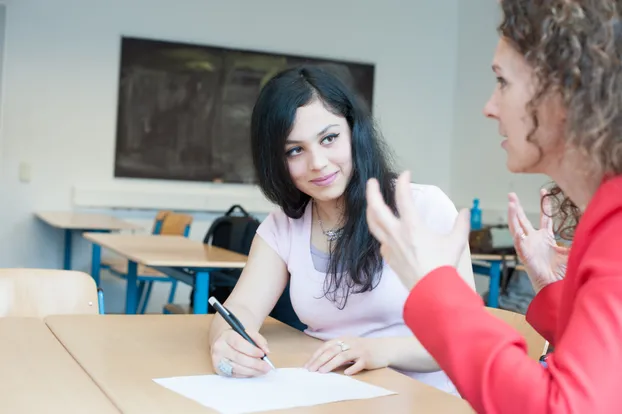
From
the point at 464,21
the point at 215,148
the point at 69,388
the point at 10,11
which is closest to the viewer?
the point at 69,388

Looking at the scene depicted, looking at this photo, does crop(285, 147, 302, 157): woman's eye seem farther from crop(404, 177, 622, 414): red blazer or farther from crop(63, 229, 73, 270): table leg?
crop(63, 229, 73, 270): table leg

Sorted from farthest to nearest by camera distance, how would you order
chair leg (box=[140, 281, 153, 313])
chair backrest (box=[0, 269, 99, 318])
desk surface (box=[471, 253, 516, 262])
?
chair leg (box=[140, 281, 153, 313]) → desk surface (box=[471, 253, 516, 262]) → chair backrest (box=[0, 269, 99, 318])

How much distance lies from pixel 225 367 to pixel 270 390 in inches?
5.3

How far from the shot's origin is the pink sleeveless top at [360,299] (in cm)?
174

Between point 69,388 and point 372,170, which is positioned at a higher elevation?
point 372,170

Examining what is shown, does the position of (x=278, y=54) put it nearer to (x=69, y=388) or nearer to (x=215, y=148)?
(x=215, y=148)

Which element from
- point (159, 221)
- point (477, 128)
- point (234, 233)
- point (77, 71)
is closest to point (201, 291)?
point (234, 233)

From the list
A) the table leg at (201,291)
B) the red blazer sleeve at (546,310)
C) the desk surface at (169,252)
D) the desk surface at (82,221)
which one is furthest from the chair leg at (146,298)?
the red blazer sleeve at (546,310)

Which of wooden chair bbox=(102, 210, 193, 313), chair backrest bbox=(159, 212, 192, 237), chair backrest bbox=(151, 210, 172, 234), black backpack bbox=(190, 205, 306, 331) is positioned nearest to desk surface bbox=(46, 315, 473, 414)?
black backpack bbox=(190, 205, 306, 331)

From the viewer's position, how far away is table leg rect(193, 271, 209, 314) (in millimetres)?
3400

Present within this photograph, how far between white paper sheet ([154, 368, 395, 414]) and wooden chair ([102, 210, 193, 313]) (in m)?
3.69

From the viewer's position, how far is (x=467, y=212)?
3.09 ft

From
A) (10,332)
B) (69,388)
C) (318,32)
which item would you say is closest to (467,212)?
(69,388)

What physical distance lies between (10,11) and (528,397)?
559cm
